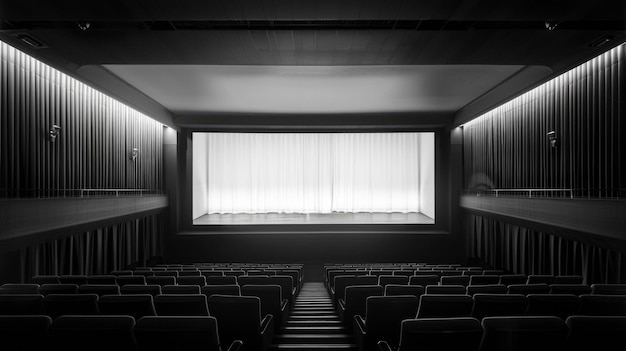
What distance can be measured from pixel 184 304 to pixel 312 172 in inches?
547

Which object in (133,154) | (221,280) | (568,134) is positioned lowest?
(221,280)

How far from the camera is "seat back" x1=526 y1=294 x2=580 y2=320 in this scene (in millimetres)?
4070

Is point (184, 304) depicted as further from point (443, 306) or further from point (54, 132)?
point (54, 132)

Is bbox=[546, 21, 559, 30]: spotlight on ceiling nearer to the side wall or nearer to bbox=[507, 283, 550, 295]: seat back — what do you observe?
the side wall

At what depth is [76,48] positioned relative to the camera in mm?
7055

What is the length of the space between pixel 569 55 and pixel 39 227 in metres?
8.57

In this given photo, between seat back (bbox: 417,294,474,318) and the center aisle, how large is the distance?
90 centimetres

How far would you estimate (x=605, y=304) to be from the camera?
157 inches

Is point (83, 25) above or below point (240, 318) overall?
above

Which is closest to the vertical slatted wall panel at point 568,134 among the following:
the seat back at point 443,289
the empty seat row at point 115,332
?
the seat back at point 443,289

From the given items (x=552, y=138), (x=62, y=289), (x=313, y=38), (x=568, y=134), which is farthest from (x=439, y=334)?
(x=552, y=138)

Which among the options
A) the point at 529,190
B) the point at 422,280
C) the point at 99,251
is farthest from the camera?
the point at 99,251

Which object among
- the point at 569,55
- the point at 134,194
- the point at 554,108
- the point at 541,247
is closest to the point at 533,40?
the point at 569,55

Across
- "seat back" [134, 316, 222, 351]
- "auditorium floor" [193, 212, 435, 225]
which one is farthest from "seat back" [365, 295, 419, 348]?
"auditorium floor" [193, 212, 435, 225]
